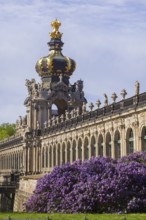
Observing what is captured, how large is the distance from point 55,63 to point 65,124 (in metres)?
22.4

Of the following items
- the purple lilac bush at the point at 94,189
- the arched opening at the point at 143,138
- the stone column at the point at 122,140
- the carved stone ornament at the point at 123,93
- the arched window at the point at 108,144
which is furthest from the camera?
the arched window at the point at 108,144

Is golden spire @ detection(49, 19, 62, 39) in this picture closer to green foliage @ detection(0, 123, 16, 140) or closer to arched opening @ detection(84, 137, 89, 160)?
arched opening @ detection(84, 137, 89, 160)

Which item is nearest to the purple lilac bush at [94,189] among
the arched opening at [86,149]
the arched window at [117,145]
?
the arched window at [117,145]

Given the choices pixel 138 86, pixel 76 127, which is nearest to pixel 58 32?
pixel 76 127

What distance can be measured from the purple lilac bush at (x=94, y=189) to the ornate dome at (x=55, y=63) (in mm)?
55637

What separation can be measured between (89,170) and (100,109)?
22769 mm

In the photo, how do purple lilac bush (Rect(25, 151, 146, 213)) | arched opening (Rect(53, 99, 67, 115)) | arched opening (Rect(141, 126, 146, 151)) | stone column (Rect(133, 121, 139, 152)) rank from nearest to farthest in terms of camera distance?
purple lilac bush (Rect(25, 151, 146, 213)) < arched opening (Rect(141, 126, 146, 151)) < stone column (Rect(133, 121, 139, 152)) < arched opening (Rect(53, 99, 67, 115))

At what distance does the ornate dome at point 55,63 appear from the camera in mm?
86250

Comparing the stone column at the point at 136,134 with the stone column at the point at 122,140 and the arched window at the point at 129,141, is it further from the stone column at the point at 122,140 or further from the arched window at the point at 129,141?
the stone column at the point at 122,140

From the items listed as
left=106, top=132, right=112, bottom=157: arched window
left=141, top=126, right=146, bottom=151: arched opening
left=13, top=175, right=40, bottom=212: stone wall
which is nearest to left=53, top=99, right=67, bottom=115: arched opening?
left=13, top=175, right=40, bottom=212: stone wall

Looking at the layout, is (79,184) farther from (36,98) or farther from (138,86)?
(36,98)

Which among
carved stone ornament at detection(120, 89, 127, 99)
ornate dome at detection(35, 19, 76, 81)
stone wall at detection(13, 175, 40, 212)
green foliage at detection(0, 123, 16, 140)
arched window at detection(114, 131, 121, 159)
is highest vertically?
ornate dome at detection(35, 19, 76, 81)

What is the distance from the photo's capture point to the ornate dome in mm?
86250

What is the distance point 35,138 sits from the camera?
81750 millimetres
